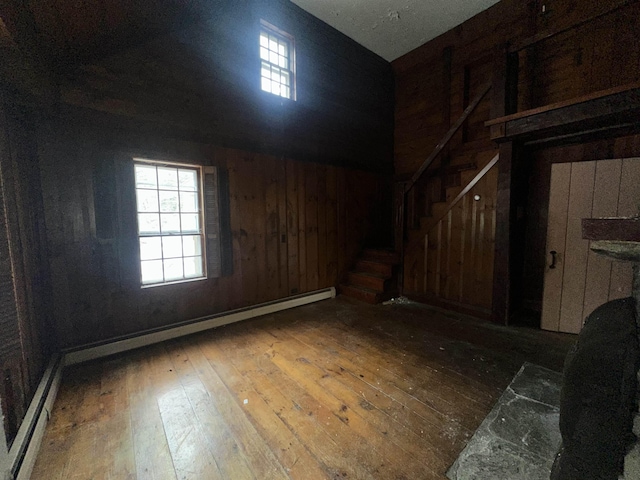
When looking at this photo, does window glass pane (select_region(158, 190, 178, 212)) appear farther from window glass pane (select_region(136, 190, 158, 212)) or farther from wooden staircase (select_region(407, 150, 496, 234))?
wooden staircase (select_region(407, 150, 496, 234))

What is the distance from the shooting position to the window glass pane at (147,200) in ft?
8.68

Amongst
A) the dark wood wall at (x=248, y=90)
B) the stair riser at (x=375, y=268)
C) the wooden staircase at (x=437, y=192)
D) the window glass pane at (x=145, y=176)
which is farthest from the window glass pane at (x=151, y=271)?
the wooden staircase at (x=437, y=192)

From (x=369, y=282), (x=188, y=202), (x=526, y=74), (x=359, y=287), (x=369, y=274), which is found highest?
(x=526, y=74)

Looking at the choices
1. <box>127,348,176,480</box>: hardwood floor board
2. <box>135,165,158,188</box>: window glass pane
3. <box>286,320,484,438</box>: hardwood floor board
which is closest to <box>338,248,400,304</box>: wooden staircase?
<box>286,320,484,438</box>: hardwood floor board

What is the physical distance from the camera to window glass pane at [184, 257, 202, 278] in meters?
3.00

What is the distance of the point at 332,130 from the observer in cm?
425

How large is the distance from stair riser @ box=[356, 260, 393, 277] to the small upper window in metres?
2.97

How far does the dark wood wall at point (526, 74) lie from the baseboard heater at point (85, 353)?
2.28 m

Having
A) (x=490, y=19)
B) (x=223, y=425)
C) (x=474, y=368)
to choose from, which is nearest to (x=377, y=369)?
(x=474, y=368)

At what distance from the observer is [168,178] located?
2820mm

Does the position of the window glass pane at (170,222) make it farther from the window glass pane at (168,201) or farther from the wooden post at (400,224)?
the wooden post at (400,224)

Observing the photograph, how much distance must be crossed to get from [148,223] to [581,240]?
186 inches

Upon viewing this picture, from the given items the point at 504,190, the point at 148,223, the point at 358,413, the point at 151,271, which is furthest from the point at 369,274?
the point at 148,223

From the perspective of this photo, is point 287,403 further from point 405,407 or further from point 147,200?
point 147,200
